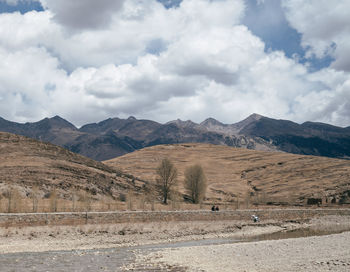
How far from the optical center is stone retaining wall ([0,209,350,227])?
50.3m

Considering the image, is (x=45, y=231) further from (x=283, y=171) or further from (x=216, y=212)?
(x=283, y=171)

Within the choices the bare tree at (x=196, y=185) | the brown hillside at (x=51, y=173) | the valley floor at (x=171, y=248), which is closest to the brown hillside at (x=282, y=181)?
the bare tree at (x=196, y=185)

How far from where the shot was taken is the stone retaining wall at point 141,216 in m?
50.3

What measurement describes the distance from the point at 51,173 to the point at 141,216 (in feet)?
166

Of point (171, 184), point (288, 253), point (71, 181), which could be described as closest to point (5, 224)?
point (288, 253)

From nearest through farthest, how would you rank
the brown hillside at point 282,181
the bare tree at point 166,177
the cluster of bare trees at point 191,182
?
the cluster of bare trees at point 191,182
the bare tree at point 166,177
the brown hillside at point 282,181

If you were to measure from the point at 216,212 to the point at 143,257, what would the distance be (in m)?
35.8

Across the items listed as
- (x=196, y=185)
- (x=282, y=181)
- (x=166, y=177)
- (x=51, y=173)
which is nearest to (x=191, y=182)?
(x=196, y=185)

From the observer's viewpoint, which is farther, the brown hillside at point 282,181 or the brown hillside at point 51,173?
the brown hillside at point 282,181

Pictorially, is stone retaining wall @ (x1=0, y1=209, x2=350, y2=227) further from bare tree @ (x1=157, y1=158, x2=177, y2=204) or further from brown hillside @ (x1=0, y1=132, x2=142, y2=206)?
bare tree @ (x1=157, y1=158, x2=177, y2=204)

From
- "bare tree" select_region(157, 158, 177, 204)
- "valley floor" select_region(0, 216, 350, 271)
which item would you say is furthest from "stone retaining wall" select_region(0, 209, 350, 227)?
"bare tree" select_region(157, 158, 177, 204)

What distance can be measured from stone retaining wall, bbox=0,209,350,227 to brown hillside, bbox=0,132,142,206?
29029mm

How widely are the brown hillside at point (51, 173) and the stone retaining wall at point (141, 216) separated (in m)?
29.0

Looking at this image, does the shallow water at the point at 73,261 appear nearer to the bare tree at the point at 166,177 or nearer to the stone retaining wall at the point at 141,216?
the stone retaining wall at the point at 141,216
